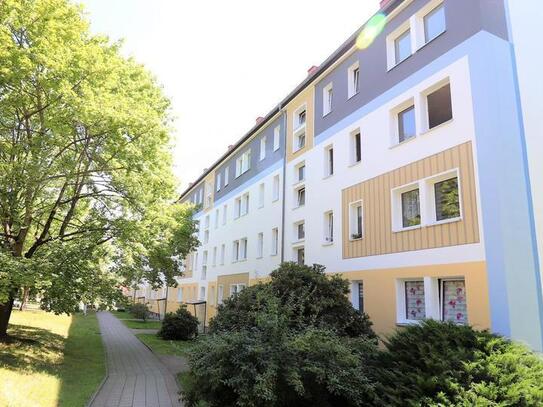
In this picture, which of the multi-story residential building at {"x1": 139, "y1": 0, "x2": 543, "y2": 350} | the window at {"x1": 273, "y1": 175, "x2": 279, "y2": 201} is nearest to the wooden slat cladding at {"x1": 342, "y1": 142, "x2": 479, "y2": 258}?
the multi-story residential building at {"x1": 139, "y1": 0, "x2": 543, "y2": 350}

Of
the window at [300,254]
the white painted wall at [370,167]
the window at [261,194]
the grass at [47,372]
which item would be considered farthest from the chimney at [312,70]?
the grass at [47,372]

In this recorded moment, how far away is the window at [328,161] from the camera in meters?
18.2

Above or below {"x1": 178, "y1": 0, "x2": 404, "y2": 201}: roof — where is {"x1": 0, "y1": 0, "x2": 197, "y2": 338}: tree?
below

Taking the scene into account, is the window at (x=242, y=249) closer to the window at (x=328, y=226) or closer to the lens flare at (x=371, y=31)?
the window at (x=328, y=226)

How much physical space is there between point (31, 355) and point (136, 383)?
431cm

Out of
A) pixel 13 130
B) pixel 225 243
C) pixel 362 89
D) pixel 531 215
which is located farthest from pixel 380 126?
pixel 225 243

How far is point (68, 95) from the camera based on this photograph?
39.0 feet

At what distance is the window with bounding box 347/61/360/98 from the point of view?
16.9 meters

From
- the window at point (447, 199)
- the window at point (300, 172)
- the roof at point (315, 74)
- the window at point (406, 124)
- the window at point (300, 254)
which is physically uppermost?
the roof at point (315, 74)

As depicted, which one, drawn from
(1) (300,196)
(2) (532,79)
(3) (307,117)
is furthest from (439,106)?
(1) (300,196)

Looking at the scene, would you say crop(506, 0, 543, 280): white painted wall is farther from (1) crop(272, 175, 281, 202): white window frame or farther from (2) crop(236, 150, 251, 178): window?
(2) crop(236, 150, 251, 178): window

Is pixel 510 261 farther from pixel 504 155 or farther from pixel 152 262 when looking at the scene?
pixel 152 262

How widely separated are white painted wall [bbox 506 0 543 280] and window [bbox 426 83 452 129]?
182 centimetres

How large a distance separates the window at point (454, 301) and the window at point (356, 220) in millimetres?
4142
